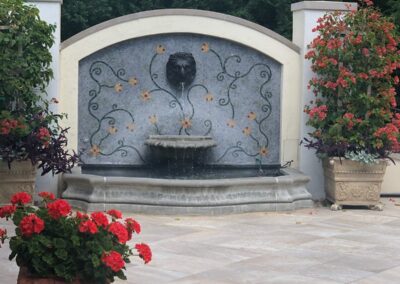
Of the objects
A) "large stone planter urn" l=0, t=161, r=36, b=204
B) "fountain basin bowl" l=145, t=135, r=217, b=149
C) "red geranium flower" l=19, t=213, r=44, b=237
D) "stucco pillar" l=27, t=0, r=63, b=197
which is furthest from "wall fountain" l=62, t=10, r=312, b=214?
"red geranium flower" l=19, t=213, r=44, b=237

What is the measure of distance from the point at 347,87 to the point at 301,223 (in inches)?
72.7

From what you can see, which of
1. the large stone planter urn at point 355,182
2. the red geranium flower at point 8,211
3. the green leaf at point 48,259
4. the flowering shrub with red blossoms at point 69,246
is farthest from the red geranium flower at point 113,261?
the large stone planter urn at point 355,182

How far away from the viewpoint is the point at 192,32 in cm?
1024

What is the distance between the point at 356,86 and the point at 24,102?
146 inches

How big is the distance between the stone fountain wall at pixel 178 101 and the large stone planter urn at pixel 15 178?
3.82 feet

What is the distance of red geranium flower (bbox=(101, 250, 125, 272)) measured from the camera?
15.5ft

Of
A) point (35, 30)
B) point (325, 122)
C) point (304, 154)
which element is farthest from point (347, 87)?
point (35, 30)

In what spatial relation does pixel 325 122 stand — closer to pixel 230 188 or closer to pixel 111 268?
pixel 230 188

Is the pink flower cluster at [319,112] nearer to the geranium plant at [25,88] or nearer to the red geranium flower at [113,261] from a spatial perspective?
the geranium plant at [25,88]

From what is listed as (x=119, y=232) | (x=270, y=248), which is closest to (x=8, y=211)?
(x=119, y=232)

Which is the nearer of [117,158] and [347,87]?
[347,87]

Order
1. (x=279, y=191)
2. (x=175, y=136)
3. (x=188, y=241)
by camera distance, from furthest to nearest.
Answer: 1. (x=175, y=136)
2. (x=279, y=191)
3. (x=188, y=241)

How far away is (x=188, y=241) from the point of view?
7586 millimetres

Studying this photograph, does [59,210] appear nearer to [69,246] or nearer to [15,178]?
[69,246]
